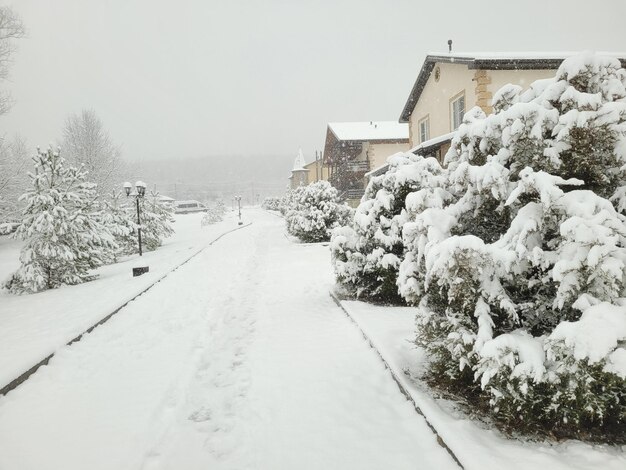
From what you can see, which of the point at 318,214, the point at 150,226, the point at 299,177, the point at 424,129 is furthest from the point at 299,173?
the point at 318,214

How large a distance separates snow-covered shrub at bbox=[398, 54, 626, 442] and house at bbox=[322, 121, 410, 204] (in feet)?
90.6

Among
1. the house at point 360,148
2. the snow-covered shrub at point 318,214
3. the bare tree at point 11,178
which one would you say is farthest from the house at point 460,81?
the bare tree at point 11,178

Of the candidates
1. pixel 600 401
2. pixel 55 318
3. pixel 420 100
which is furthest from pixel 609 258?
pixel 420 100

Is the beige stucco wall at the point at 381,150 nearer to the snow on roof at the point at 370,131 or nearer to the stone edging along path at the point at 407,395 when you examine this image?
the snow on roof at the point at 370,131

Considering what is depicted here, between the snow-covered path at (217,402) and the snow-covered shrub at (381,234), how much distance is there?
106 cm

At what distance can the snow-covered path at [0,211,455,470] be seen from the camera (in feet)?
10.1

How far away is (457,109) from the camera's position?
50.0 ft

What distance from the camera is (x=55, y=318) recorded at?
22.9 feet

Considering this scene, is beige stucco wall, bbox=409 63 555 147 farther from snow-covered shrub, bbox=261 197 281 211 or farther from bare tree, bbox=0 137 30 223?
snow-covered shrub, bbox=261 197 281 211

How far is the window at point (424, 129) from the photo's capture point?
18219 millimetres

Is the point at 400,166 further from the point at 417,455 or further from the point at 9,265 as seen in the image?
the point at 9,265

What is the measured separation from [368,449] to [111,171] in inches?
1472

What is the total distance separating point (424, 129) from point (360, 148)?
52.7ft

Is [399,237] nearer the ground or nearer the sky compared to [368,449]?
nearer the sky
